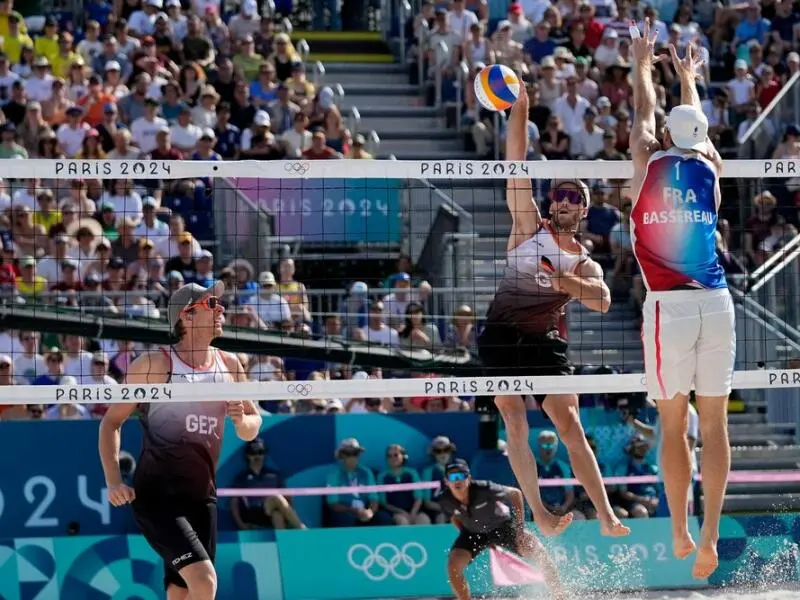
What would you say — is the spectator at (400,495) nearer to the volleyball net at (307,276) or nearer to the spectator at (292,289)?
the volleyball net at (307,276)

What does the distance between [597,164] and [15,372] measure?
243 inches

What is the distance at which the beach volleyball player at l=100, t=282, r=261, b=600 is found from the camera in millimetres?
7520

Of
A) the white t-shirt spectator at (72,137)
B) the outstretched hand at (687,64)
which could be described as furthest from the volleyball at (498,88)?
the white t-shirt spectator at (72,137)

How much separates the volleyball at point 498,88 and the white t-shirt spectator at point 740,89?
9208mm

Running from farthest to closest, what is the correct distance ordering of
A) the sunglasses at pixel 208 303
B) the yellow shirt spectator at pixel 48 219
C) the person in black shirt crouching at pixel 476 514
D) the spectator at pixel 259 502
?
the yellow shirt spectator at pixel 48 219, the spectator at pixel 259 502, the person in black shirt crouching at pixel 476 514, the sunglasses at pixel 208 303

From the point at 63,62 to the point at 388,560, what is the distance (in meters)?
6.59

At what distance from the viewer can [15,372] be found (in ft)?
40.5

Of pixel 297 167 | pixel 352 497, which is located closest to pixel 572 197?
pixel 297 167

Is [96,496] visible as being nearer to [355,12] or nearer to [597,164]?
[597,164]

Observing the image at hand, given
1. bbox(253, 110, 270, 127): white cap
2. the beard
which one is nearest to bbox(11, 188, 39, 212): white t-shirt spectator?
bbox(253, 110, 270, 127): white cap

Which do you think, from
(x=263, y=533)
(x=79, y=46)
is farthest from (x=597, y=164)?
(x=79, y=46)

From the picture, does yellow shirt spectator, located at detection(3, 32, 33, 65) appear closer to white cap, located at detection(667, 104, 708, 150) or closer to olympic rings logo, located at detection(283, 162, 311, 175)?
olympic rings logo, located at detection(283, 162, 311, 175)

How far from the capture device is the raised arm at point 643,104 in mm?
7461

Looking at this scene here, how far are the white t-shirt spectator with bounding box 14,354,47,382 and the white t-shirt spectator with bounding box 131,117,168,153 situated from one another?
2.83 meters
